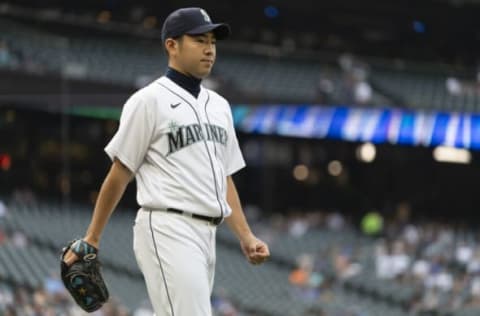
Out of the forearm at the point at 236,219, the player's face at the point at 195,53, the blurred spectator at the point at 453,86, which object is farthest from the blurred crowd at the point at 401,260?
the player's face at the point at 195,53

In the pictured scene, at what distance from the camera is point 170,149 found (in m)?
4.42

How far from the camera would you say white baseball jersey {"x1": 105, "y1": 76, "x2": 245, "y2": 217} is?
4355 millimetres

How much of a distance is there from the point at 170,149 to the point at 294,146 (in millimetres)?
18627

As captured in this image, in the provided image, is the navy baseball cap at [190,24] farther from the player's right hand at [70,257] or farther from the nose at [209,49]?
the player's right hand at [70,257]

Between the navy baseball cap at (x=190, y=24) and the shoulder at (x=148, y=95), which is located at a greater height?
the navy baseball cap at (x=190, y=24)

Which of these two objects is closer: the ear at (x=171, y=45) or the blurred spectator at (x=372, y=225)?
the ear at (x=171, y=45)

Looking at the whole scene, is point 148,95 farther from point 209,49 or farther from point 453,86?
point 453,86

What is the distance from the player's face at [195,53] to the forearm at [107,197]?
45 centimetres

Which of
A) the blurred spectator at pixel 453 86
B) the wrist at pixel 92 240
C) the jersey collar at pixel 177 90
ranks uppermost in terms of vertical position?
the jersey collar at pixel 177 90

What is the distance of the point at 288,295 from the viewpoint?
17828 millimetres

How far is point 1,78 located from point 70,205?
1.88 m

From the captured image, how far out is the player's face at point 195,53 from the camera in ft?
14.6

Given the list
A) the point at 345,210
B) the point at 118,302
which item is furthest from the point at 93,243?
the point at 345,210

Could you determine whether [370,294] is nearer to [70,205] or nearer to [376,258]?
[376,258]
